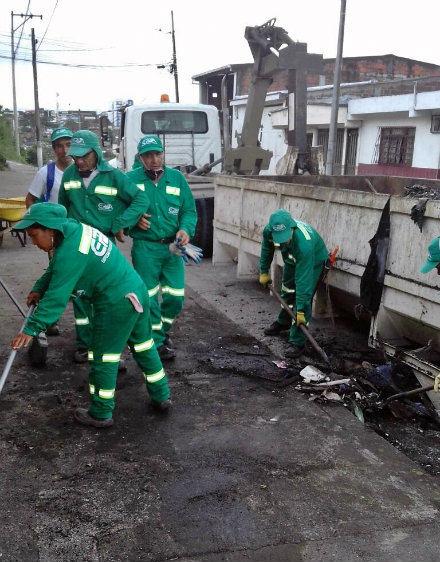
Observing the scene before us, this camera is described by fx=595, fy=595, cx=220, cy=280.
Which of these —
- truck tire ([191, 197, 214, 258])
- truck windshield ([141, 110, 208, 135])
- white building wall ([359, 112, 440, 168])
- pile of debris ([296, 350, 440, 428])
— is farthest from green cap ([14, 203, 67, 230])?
white building wall ([359, 112, 440, 168])

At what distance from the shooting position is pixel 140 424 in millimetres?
3877

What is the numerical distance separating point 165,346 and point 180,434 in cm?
142

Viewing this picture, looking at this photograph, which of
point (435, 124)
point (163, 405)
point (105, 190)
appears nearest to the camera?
point (163, 405)

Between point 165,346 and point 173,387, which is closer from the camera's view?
point 173,387

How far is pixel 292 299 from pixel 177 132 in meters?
6.00

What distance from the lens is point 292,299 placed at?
5.79 meters

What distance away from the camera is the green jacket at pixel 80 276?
3312 mm

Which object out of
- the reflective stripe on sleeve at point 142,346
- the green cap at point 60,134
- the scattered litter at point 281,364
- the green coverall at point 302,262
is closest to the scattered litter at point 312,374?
the scattered litter at point 281,364

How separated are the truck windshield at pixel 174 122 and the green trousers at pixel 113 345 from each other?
7.50 metres

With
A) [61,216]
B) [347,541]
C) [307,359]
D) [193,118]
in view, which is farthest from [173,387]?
[193,118]

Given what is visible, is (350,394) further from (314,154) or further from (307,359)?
(314,154)

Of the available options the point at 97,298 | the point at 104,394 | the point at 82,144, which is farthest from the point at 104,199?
the point at 104,394

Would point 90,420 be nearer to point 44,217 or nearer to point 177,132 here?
point 44,217

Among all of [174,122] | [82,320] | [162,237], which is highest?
[174,122]
